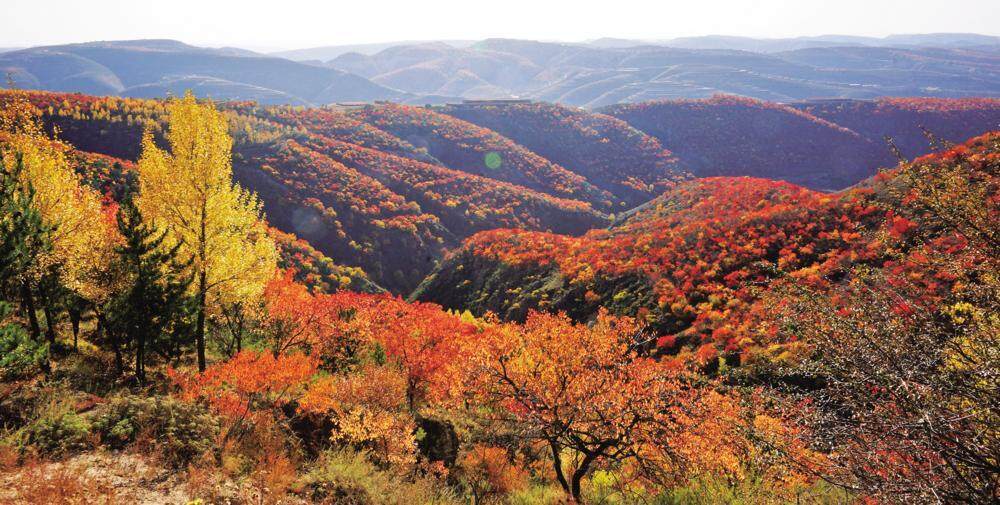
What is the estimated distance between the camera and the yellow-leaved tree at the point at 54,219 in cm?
1625

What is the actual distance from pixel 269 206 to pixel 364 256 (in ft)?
78.6

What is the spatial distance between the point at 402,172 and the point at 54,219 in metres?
115

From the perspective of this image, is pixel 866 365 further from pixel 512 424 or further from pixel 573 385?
pixel 512 424

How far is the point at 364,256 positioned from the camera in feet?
308

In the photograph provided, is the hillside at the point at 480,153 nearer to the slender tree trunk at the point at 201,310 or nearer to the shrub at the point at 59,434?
the slender tree trunk at the point at 201,310

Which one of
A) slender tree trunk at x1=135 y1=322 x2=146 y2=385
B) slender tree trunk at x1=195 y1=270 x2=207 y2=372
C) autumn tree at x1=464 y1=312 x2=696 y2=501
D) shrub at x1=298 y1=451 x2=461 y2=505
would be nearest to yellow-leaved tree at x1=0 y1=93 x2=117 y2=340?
slender tree trunk at x1=135 y1=322 x2=146 y2=385

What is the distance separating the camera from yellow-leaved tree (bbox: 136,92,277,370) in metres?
16.5

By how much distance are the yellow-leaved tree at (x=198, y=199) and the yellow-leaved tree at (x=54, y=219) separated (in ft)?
7.09

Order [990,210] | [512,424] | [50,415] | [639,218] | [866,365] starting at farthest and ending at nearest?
[639,218] < [512,424] < [50,415] < [990,210] < [866,365]

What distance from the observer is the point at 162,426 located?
1171cm

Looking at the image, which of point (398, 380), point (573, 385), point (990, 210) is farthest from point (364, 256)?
point (990, 210)

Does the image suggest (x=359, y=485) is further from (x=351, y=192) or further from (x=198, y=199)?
(x=351, y=192)

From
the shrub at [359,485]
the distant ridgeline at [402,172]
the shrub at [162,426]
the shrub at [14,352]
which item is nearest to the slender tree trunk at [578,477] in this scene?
the shrub at [359,485]

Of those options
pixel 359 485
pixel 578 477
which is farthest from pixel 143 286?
pixel 578 477
